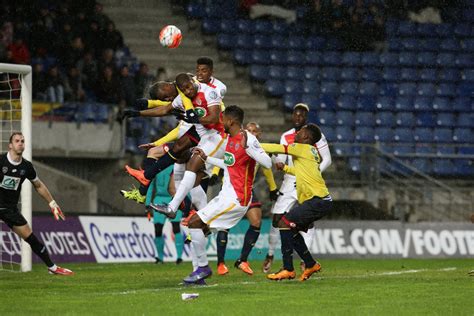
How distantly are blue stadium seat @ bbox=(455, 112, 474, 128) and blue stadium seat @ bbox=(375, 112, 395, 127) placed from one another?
1.69 meters

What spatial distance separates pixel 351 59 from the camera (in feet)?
93.8

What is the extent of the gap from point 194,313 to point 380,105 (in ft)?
59.3

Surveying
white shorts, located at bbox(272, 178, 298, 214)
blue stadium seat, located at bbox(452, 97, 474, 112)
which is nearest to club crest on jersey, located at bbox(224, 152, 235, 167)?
white shorts, located at bbox(272, 178, 298, 214)

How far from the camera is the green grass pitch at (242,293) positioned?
10.2 meters

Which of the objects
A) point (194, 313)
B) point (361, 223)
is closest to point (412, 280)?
point (194, 313)

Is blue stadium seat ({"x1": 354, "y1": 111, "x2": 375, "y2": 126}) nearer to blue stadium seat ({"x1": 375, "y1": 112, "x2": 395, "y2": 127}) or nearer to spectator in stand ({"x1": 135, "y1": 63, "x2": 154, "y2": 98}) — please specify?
blue stadium seat ({"x1": 375, "y1": 112, "x2": 395, "y2": 127})

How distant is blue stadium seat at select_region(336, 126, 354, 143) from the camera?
25.8 meters

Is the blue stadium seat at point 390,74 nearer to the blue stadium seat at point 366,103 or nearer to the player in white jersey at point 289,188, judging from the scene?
the blue stadium seat at point 366,103

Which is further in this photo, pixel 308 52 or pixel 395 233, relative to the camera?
pixel 308 52

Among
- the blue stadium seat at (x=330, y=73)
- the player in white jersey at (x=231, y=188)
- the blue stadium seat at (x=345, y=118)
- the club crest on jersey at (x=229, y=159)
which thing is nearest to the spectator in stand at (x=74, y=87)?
the blue stadium seat at (x=345, y=118)

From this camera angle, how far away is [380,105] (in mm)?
27250

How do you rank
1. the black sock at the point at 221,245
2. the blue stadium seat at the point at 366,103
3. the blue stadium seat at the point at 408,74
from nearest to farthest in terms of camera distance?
the black sock at the point at 221,245 < the blue stadium seat at the point at 366,103 < the blue stadium seat at the point at 408,74

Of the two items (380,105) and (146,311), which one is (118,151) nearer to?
(380,105)

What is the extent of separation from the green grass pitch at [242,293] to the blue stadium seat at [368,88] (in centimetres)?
1177
